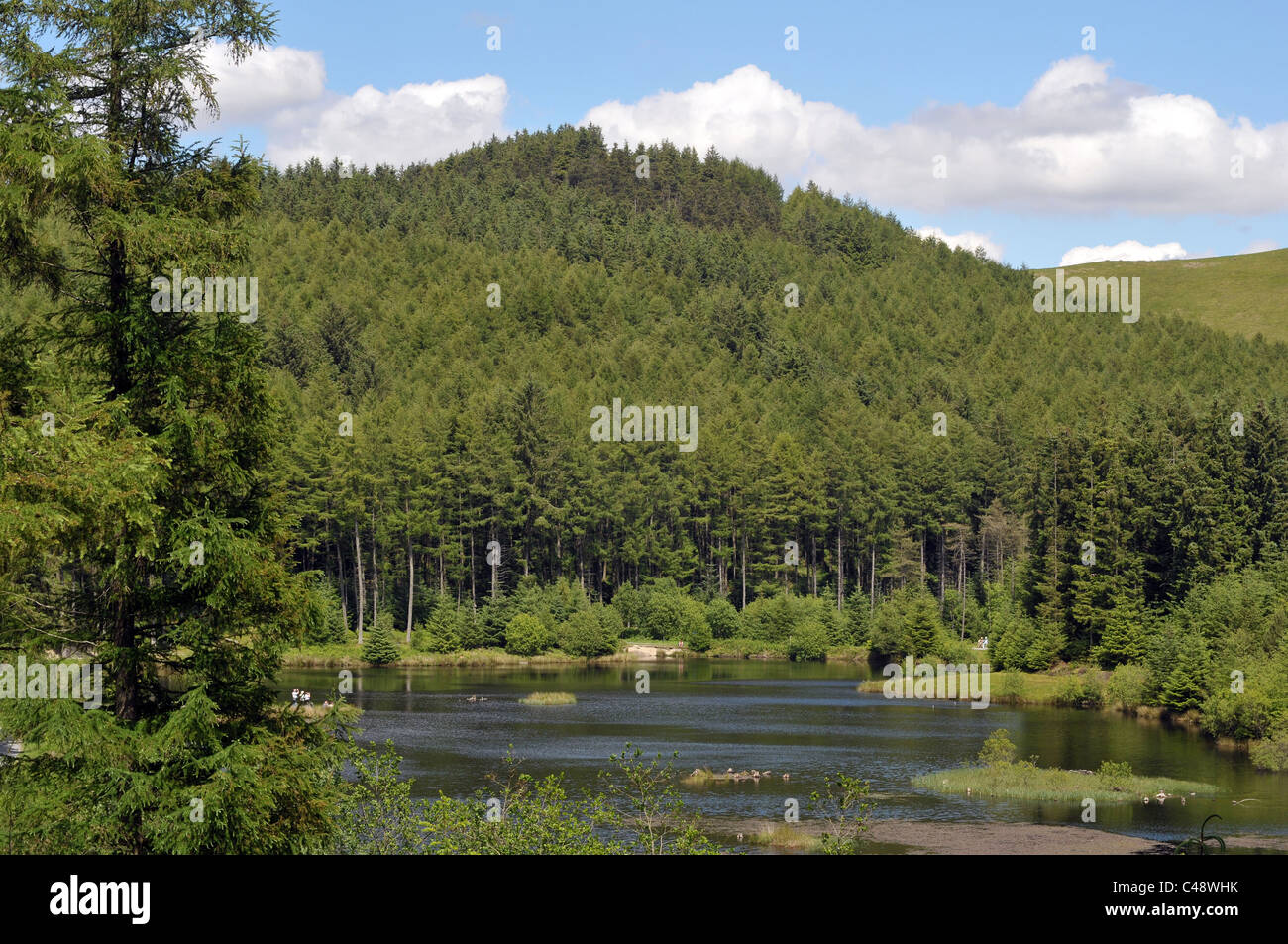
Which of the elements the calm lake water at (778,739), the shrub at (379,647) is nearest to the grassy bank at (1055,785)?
the calm lake water at (778,739)

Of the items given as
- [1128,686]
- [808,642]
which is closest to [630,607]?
[808,642]

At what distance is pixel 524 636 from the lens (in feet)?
332

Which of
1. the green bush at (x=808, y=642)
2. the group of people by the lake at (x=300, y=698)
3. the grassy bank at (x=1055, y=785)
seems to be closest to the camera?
the group of people by the lake at (x=300, y=698)

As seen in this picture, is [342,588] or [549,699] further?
[342,588]

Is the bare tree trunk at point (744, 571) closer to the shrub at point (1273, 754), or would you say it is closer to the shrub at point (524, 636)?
the shrub at point (524, 636)

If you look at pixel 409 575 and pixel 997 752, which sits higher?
pixel 409 575

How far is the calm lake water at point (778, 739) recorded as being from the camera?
4366 cm

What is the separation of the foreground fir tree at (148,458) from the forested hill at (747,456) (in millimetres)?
48778

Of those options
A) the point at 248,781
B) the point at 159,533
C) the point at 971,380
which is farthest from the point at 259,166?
the point at 971,380

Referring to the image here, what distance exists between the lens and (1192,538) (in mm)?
84438

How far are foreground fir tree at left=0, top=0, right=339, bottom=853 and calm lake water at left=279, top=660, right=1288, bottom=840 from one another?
74.9 ft

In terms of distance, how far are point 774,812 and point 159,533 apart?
1173 inches

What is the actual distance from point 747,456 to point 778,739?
247 feet

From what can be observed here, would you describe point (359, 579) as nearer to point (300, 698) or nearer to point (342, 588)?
point (342, 588)
